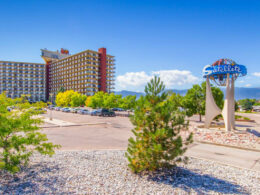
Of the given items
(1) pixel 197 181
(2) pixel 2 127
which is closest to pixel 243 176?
(1) pixel 197 181

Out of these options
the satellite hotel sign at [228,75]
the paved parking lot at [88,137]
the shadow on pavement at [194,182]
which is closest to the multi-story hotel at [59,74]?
the paved parking lot at [88,137]

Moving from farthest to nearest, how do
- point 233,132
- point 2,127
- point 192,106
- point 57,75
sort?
point 57,75
point 192,106
point 233,132
point 2,127

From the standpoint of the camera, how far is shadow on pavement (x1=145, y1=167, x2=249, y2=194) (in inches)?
271

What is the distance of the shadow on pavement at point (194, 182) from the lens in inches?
271

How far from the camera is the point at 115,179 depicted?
290 inches

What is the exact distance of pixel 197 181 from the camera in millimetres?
7555

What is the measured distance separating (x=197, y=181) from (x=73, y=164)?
19.2 feet

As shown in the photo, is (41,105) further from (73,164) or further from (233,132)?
(233,132)

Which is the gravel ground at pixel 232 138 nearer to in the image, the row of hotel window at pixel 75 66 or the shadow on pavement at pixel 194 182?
the shadow on pavement at pixel 194 182

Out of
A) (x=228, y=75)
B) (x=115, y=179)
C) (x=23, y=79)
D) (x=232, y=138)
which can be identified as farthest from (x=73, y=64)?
(x=115, y=179)

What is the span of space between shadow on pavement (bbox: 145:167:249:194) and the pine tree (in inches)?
25.0

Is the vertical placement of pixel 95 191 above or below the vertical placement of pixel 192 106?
Answer: below

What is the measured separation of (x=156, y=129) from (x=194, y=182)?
272cm

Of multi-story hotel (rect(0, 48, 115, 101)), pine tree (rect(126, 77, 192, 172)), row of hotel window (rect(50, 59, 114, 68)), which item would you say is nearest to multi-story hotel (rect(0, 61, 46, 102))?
multi-story hotel (rect(0, 48, 115, 101))
